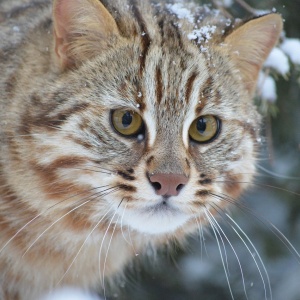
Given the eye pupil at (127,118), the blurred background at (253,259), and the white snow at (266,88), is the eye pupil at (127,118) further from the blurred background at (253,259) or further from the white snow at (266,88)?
the blurred background at (253,259)

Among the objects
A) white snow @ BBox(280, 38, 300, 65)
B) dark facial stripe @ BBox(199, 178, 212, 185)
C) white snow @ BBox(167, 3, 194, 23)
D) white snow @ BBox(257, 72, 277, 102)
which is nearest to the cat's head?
dark facial stripe @ BBox(199, 178, 212, 185)

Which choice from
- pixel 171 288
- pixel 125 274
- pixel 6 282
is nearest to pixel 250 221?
pixel 171 288

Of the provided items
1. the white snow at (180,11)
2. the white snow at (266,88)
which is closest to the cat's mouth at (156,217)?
the white snow at (180,11)

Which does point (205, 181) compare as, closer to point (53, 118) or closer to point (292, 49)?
point (53, 118)

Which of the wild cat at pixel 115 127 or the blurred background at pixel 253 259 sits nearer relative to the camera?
the wild cat at pixel 115 127

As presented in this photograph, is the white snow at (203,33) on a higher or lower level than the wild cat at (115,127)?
higher

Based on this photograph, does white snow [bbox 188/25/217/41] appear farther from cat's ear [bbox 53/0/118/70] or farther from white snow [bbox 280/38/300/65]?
white snow [bbox 280/38/300/65]

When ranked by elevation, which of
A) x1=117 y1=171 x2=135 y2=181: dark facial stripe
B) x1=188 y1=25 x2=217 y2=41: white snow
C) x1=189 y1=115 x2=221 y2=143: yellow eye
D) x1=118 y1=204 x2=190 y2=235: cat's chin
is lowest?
x1=118 y1=204 x2=190 y2=235: cat's chin
